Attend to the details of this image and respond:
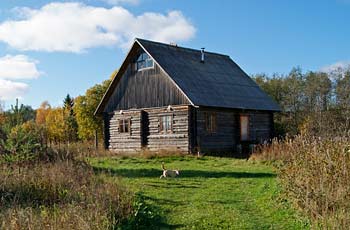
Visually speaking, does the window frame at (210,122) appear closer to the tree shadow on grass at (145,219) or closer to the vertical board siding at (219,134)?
the vertical board siding at (219,134)

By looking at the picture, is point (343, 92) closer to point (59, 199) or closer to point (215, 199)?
point (215, 199)

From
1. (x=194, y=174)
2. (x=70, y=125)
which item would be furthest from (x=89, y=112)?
(x=194, y=174)

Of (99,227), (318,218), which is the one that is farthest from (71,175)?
(318,218)

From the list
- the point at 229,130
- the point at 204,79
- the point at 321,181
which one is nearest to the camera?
the point at 321,181

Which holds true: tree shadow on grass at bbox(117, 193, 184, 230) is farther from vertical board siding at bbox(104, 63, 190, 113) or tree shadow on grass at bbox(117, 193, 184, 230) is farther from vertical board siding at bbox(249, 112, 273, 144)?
vertical board siding at bbox(249, 112, 273, 144)

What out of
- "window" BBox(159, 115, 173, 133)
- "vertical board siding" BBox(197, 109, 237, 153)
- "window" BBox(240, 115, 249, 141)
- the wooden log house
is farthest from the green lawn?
"window" BBox(240, 115, 249, 141)

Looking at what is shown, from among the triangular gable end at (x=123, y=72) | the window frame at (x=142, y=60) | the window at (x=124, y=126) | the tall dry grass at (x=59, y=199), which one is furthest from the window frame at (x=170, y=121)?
the tall dry grass at (x=59, y=199)

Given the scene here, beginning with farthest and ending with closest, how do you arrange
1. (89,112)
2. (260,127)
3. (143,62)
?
(89,112) → (260,127) → (143,62)

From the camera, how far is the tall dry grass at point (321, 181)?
22.2 ft

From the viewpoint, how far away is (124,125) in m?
27.5

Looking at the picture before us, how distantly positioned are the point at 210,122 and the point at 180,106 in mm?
2017

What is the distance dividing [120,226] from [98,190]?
1414mm

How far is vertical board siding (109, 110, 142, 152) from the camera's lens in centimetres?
2658

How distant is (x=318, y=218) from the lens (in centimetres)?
688
